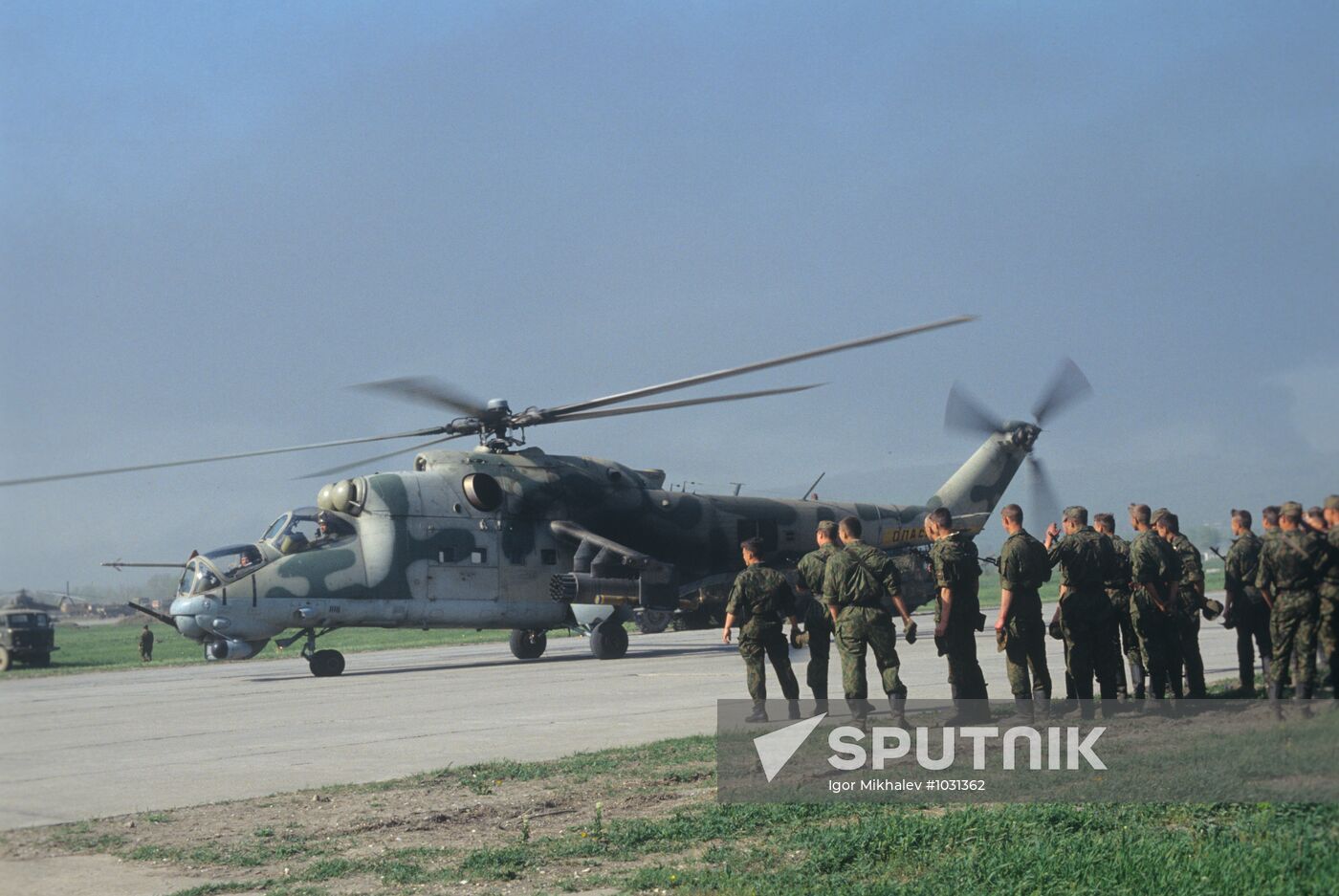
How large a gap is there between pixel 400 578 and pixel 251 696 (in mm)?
3870

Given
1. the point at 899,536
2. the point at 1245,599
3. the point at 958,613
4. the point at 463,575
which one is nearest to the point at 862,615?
the point at 958,613

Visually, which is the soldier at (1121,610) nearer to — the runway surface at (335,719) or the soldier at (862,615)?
the runway surface at (335,719)

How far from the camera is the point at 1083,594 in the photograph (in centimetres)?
1121

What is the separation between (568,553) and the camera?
23156 mm

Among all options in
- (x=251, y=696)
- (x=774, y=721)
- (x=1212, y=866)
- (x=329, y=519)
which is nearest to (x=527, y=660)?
(x=329, y=519)

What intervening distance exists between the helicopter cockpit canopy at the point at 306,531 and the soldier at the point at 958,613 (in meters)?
13.0

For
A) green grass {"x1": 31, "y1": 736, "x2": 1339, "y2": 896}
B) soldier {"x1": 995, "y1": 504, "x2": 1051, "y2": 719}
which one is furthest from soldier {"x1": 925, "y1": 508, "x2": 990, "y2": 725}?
green grass {"x1": 31, "y1": 736, "x2": 1339, "y2": 896}

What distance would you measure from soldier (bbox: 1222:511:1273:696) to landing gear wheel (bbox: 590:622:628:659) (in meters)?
11.7

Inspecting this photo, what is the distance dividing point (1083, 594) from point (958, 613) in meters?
1.26

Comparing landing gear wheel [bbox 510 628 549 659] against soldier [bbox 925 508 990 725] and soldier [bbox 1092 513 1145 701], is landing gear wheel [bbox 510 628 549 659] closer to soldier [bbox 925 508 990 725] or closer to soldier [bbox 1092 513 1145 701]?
soldier [bbox 1092 513 1145 701]

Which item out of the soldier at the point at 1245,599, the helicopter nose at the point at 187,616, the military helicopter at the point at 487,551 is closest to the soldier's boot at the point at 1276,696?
the soldier at the point at 1245,599

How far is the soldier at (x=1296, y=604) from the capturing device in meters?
10.2

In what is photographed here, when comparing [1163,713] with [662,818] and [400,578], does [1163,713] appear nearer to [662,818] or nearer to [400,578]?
[662,818]

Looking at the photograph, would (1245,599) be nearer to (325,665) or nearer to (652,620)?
(652,620)
